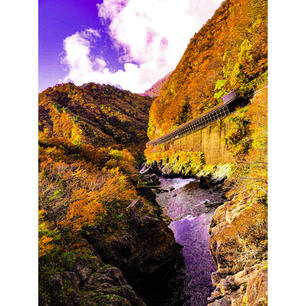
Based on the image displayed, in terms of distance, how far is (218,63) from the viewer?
17547 millimetres

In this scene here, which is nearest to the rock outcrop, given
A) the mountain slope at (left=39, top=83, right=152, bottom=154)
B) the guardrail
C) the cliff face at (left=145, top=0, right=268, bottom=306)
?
the cliff face at (left=145, top=0, right=268, bottom=306)

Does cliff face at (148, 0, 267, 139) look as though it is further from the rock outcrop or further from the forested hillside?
the forested hillside

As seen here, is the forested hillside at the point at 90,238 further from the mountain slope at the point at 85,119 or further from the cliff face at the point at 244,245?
the mountain slope at the point at 85,119

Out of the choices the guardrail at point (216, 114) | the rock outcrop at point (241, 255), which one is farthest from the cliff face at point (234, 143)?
the guardrail at point (216, 114)

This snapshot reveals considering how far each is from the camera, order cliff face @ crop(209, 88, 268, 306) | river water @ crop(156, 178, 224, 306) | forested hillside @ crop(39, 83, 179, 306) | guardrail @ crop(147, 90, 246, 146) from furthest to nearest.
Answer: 1. guardrail @ crop(147, 90, 246, 146)
2. river water @ crop(156, 178, 224, 306)
3. cliff face @ crop(209, 88, 268, 306)
4. forested hillside @ crop(39, 83, 179, 306)

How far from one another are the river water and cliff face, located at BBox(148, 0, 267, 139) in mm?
9436

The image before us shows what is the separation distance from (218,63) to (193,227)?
1974cm

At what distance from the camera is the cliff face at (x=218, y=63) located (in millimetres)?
10188

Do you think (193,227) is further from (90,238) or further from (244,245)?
(90,238)

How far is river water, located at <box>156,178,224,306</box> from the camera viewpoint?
500cm

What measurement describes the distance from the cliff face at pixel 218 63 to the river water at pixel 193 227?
9436mm

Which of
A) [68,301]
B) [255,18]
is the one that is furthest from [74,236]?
[255,18]
